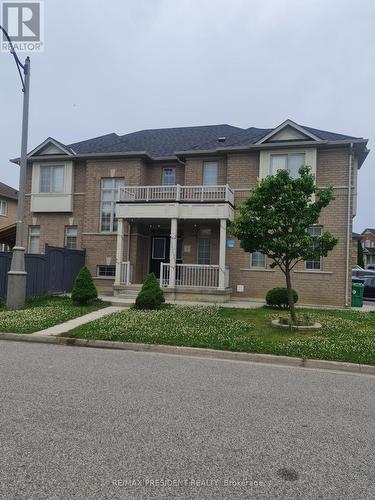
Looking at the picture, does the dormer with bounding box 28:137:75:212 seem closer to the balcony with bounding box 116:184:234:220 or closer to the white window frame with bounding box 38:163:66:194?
the white window frame with bounding box 38:163:66:194

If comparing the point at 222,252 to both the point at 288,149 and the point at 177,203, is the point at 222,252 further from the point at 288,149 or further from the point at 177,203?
the point at 288,149

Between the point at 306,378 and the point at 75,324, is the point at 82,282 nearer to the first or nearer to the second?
the point at 75,324

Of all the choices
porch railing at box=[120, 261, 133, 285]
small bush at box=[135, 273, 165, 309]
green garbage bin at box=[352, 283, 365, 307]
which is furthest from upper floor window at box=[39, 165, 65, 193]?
green garbage bin at box=[352, 283, 365, 307]

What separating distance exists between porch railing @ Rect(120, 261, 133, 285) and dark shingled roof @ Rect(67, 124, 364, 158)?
18.7 feet

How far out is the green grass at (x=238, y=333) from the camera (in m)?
8.16

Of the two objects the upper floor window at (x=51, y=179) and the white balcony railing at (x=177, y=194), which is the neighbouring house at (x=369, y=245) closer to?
the white balcony railing at (x=177, y=194)

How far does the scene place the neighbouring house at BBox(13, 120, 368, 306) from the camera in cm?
1688

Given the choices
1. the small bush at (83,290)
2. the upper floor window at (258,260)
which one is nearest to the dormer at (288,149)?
the upper floor window at (258,260)

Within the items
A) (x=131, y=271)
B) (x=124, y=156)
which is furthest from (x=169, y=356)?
(x=124, y=156)

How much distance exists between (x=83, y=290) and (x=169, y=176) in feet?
27.9

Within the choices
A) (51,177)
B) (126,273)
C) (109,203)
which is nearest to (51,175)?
(51,177)

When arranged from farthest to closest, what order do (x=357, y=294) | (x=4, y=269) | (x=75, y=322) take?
1. (x=357, y=294)
2. (x=4, y=269)
3. (x=75, y=322)

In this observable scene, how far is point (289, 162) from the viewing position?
1755 centimetres

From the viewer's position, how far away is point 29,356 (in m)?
7.51
